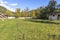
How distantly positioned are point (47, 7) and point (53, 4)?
11.5ft

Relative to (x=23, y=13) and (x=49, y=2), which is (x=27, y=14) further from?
(x=49, y=2)

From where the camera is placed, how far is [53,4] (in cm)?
6028

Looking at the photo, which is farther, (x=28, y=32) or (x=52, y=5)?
(x=52, y=5)

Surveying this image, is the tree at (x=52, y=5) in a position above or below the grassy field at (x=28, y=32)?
above

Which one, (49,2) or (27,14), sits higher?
(49,2)

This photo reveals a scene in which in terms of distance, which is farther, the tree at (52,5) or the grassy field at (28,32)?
the tree at (52,5)

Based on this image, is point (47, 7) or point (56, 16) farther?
point (47, 7)

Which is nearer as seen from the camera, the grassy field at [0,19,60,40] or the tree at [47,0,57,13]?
the grassy field at [0,19,60,40]

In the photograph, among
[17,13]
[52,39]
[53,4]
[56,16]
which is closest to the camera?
[52,39]

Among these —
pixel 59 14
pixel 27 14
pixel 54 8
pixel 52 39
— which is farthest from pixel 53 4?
pixel 52 39

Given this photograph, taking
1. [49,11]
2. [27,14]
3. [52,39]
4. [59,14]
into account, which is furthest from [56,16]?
[52,39]

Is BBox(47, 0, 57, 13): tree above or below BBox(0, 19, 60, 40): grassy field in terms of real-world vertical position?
above

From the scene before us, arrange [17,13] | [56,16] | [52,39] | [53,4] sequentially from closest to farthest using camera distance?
[52,39], [56,16], [53,4], [17,13]

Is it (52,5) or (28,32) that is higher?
(52,5)
